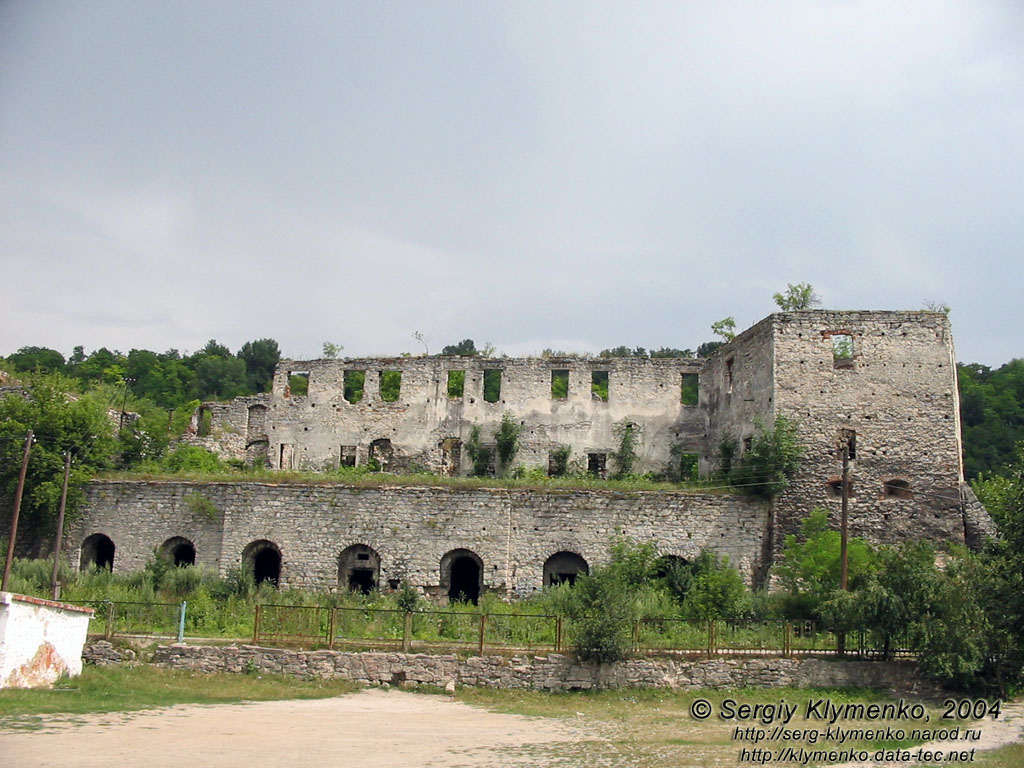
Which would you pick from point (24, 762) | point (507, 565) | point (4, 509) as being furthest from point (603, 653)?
point (4, 509)

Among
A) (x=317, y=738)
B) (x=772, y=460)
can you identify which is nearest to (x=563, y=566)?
(x=772, y=460)

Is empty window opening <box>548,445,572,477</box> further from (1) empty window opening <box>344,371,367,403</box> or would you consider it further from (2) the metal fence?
(2) the metal fence

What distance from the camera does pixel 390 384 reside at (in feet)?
128

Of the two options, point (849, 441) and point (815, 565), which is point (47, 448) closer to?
point (815, 565)

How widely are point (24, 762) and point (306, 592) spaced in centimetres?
1509

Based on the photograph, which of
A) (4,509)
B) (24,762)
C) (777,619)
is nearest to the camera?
(24,762)

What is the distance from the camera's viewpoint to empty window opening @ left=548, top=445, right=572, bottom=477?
112 ft

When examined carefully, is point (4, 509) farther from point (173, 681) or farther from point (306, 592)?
point (173, 681)

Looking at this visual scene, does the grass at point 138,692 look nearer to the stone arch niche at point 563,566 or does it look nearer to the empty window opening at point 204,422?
the stone arch niche at point 563,566

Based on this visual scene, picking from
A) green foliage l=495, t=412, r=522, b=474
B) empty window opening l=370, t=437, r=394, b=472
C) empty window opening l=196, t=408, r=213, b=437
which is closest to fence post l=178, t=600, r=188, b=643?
empty window opening l=370, t=437, r=394, b=472

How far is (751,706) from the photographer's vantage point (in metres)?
19.3

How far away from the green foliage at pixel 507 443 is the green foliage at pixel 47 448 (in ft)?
43.2

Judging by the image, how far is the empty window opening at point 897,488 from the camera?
90.8 feet

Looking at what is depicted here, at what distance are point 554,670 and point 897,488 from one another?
506 inches
